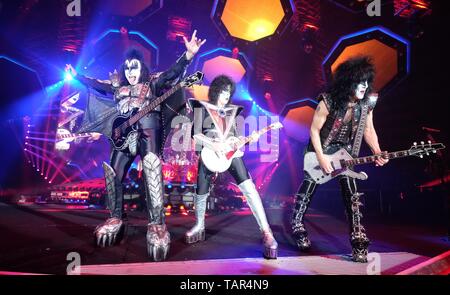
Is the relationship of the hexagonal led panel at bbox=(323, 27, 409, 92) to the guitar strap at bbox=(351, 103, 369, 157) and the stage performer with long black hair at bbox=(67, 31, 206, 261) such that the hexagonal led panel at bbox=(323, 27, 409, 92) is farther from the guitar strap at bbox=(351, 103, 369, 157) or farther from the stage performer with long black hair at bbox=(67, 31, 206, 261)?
the stage performer with long black hair at bbox=(67, 31, 206, 261)

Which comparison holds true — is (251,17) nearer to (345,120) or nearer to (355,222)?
(345,120)

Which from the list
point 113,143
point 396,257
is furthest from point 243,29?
point 396,257

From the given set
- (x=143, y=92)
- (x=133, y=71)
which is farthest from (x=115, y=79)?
(x=143, y=92)

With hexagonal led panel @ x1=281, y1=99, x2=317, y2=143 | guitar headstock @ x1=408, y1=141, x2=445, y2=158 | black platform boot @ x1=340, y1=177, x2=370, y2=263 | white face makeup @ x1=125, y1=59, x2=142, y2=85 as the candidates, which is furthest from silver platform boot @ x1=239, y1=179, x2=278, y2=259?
hexagonal led panel @ x1=281, y1=99, x2=317, y2=143

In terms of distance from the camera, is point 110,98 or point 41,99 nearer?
point 110,98

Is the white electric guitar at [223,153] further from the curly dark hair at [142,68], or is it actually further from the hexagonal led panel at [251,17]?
the hexagonal led panel at [251,17]

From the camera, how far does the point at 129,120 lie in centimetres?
299

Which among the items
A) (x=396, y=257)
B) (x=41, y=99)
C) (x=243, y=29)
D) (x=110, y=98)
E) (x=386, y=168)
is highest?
(x=243, y=29)

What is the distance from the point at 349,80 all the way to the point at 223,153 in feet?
5.23

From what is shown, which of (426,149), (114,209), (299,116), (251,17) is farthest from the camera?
(299,116)

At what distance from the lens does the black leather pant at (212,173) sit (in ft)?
10.1
